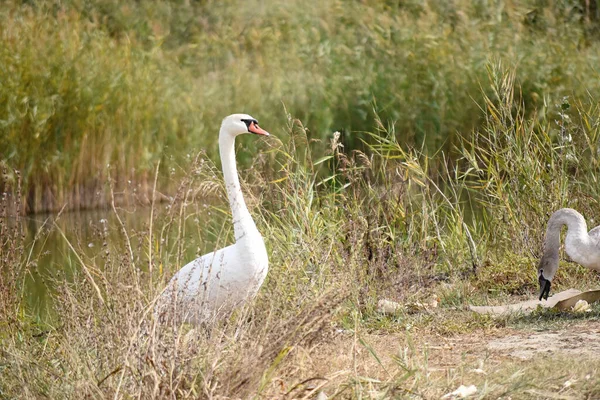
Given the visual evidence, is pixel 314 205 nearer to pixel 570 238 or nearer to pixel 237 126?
pixel 237 126

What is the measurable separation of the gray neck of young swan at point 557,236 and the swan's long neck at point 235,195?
1.70 metres

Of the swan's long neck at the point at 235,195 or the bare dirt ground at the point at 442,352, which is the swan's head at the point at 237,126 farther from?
the bare dirt ground at the point at 442,352

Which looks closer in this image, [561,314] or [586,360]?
[586,360]

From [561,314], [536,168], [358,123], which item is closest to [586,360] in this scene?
[561,314]

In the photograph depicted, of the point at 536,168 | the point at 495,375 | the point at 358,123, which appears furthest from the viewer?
the point at 358,123

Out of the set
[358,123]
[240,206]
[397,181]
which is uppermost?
[240,206]

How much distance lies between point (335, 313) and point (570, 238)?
1.73 m

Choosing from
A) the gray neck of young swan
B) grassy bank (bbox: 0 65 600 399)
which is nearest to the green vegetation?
grassy bank (bbox: 0 65 600 399)

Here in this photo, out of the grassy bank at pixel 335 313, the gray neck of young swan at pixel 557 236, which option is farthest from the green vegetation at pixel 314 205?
the gray neck of young swan at pixel 557 236

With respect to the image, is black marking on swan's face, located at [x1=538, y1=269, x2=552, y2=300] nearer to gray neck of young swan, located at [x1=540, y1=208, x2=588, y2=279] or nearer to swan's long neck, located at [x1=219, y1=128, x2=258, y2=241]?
gray neck of young swan, located at [x1=540, y1=208, x2=588, y2=279]

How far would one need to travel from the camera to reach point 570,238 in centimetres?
580

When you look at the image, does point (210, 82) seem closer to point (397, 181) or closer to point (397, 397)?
point (397, 181)

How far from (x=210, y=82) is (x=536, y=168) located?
8.99 m

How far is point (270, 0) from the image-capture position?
2470 cm
